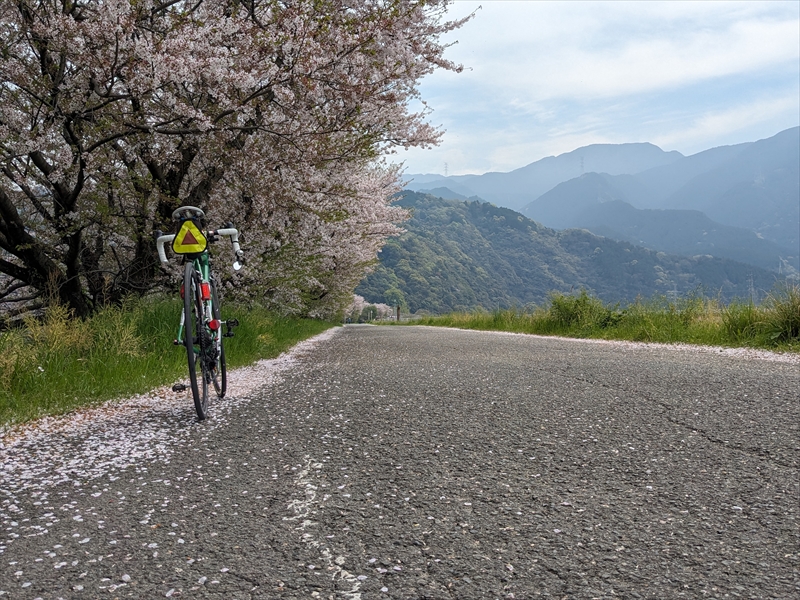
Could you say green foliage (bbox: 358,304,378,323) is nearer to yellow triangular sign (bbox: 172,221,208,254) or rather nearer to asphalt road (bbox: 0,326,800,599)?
yellow triangular sign (bbox: 172,221,208,254)

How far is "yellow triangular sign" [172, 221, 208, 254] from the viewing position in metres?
4.77

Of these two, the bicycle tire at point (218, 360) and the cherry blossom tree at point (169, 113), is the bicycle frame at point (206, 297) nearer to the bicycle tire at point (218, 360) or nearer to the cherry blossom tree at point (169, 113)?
the bicycle tire at point (218, 360)

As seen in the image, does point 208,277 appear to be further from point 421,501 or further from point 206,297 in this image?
point 421,501

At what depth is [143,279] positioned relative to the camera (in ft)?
31.3

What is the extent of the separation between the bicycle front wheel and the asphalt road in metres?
0.21

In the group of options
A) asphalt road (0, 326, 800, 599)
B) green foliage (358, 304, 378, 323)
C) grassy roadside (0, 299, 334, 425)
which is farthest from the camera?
green foliage (358, 304, 378, 323)

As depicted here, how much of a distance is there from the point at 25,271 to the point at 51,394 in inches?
201

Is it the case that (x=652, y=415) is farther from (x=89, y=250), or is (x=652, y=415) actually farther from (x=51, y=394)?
(x=89, y=250)

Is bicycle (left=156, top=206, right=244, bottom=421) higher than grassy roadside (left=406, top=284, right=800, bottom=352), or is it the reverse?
bicycle (left=156, top=206, right=244, bottom=421)

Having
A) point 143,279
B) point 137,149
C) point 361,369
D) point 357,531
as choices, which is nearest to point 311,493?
point 357,531

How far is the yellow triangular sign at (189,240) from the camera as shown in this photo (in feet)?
15.6

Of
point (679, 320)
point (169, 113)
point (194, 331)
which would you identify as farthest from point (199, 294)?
point (679, 320)

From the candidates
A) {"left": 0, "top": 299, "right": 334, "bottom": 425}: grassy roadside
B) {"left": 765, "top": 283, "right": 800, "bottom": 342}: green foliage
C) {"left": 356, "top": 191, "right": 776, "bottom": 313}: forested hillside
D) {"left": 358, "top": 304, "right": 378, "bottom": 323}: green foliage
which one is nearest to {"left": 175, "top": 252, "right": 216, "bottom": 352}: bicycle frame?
{"left": 0, "top": 299, "right": 334, "bottom": 425}: grassy roadside

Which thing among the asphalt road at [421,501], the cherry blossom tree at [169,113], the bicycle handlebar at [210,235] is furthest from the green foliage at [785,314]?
the bicycle handlebar at [210,235]
